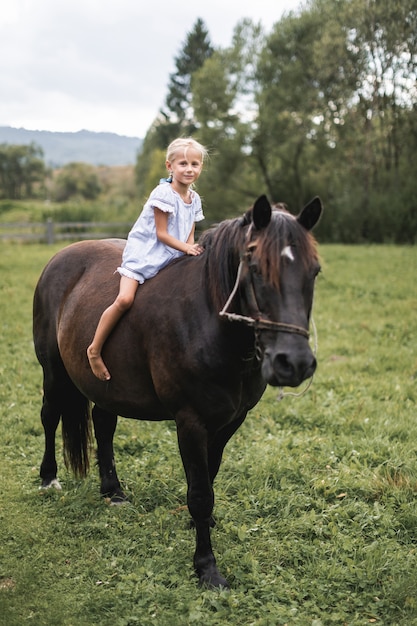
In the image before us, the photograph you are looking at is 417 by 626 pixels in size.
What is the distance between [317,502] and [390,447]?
3.94ft

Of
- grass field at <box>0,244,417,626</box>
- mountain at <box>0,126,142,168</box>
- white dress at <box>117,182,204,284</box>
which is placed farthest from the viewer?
mountain at <box>0,126,142,168</box>

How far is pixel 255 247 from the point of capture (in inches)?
109

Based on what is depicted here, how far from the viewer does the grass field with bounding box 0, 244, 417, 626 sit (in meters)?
3.17

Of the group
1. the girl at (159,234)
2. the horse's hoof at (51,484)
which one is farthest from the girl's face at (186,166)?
the horse's hoof at (51,484)

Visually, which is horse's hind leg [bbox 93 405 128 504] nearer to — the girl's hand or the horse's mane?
the girl's hand

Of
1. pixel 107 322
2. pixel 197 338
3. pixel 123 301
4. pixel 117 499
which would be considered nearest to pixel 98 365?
pixel 107 322

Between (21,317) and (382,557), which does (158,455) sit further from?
(21,317)

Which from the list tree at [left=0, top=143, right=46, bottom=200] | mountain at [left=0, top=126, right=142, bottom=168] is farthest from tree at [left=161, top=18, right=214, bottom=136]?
mountain at [left=0, top=126, right=142, bottom=168]

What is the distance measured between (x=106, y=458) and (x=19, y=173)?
4382cm

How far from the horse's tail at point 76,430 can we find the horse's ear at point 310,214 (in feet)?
8.31

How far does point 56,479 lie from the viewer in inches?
184

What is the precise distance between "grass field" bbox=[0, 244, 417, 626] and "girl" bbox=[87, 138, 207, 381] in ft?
4.00

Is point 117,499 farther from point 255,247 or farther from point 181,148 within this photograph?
point 181,148

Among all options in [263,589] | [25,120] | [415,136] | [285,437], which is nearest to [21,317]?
[25,120]
